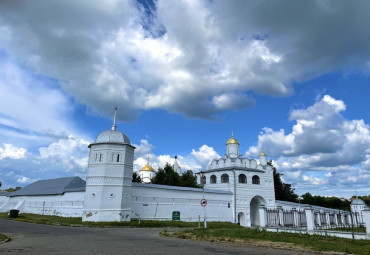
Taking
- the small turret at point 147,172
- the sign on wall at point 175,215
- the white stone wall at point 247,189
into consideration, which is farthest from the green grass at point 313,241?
the small turret at point 147,172

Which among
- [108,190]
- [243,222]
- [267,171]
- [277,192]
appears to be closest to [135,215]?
[108,190]

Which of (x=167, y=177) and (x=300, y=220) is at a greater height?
(x=167, y=177)

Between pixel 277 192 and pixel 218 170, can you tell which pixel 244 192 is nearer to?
pixel 218 170

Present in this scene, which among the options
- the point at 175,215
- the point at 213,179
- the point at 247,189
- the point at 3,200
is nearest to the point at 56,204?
the point at 175,215

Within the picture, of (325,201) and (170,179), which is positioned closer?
(170,179)

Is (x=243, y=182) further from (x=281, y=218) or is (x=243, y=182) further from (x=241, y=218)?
(x=281, y=218)

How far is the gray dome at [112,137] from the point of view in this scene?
27.5 metres

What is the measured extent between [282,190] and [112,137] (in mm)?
37579

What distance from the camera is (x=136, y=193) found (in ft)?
92.2

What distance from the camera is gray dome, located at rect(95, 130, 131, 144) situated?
90.1ft

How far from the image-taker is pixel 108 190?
85.0 ft

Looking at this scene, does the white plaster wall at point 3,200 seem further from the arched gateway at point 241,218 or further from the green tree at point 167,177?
the arched gateway at point 241,218

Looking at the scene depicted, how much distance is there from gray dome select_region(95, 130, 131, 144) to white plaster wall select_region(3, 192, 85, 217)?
248 inches

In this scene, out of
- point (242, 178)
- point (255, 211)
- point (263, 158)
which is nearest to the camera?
point (242, 178)
